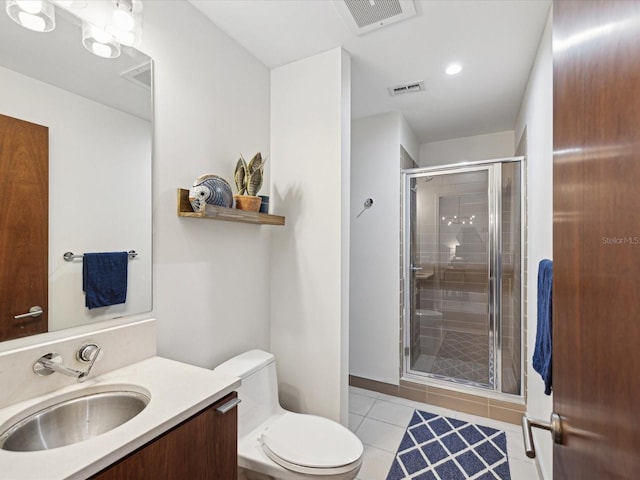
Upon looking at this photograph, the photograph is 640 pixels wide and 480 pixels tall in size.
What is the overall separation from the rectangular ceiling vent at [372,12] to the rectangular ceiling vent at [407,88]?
69 cm

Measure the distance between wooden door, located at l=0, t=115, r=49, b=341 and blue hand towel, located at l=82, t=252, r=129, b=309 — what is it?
128mm

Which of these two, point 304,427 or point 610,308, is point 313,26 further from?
point 304,427

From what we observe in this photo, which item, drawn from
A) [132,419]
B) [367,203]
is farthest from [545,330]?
[367,203]

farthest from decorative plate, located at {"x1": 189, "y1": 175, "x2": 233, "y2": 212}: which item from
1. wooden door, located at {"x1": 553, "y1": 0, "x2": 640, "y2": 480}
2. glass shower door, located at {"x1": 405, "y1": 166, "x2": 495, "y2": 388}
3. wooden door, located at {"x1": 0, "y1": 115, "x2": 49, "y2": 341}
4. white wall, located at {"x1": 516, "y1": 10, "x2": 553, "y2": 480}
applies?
glass shower door, located at {"x1": 405, "y1": 166, "x2": 495, "y2": 388}

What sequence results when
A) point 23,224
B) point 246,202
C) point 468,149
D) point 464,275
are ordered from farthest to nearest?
1. point 468,149
2. point 464,275
3. point 246,202
4. point 23,224

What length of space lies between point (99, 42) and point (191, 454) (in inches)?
59.0

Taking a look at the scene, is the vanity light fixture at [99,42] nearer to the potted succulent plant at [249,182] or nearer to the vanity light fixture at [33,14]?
the vanity light fixture at [33,14]

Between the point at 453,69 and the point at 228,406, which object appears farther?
the point at 453,69

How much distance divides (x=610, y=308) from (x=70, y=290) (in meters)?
1.45

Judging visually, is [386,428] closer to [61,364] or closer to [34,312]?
[61,364]

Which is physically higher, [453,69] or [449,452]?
[453,69]

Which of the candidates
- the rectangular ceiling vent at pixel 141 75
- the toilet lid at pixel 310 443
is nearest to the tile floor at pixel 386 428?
the toilet lid at pixel 310 443

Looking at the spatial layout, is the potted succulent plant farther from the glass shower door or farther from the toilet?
the glass shower door

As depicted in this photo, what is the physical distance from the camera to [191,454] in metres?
0.92
